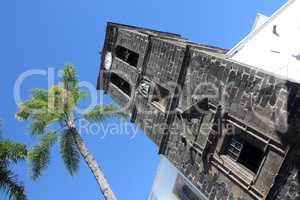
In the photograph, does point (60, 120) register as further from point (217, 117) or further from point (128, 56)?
point (217, 117)

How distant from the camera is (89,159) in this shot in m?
16.6

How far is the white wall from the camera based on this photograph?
432 inches

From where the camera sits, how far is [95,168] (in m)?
16.2

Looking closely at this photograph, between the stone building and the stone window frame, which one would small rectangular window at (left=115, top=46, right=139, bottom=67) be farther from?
the stone window frame

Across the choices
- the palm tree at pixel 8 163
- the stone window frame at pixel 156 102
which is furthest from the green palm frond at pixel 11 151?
the stone window frame at pixel 156 102

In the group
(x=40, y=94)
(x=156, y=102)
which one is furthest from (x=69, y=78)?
(x=156, y=102)

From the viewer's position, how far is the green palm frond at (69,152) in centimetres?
1702

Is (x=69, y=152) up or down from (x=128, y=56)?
down

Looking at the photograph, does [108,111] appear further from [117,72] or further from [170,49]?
[170,49]

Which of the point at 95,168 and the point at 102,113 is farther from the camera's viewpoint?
the point at 102,113

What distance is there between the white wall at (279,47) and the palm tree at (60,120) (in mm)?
7232

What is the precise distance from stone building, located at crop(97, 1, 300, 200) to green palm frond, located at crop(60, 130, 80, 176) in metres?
3.03

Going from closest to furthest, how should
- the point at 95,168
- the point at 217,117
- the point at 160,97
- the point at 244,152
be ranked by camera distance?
the point at 244,152 < the point at 217,117 < the point at 160,97 < the point at 95,168

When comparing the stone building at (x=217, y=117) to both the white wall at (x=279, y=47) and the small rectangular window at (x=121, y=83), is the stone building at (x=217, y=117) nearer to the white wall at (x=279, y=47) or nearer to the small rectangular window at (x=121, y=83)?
the white wall at (x=279, y=47)
